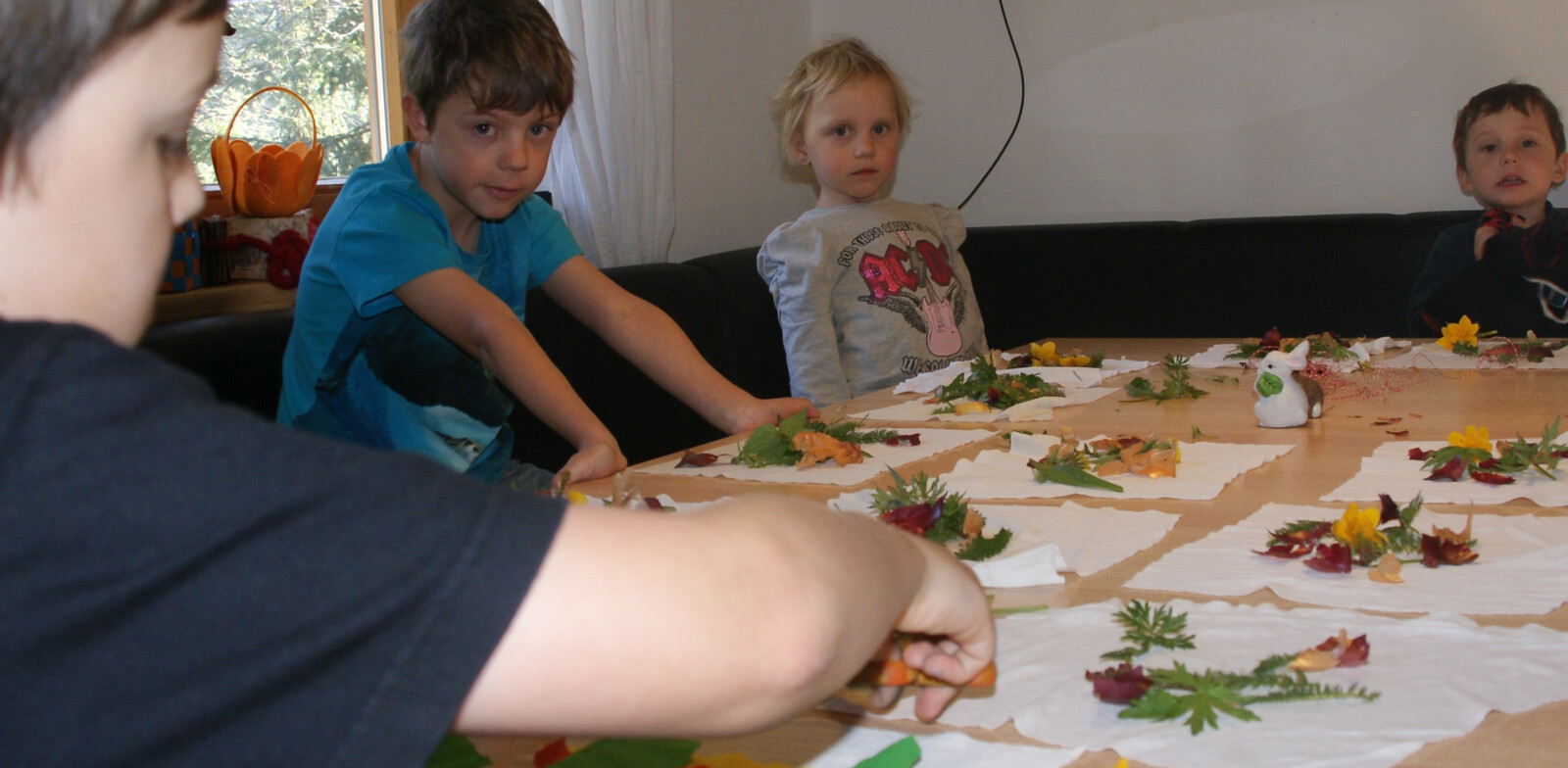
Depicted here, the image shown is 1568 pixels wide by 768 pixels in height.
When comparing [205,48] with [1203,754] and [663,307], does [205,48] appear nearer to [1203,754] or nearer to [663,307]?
[1203,754]

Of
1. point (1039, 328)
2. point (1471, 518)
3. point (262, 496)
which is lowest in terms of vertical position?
point (1039, 328)

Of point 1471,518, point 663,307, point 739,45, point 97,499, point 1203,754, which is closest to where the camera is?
point 97,499

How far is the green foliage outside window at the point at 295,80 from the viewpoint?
2217 millimetres

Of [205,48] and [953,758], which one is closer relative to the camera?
[205,48]

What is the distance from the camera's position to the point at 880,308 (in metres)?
2.64

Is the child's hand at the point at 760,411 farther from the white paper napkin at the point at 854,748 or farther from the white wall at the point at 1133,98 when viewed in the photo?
the white wall at the point at 1133,98

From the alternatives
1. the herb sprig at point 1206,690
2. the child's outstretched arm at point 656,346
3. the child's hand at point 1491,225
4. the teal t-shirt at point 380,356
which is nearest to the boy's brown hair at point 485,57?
the teal t-shirt at point 380,356

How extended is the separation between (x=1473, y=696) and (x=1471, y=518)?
423mm

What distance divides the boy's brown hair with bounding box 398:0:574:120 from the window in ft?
2.13

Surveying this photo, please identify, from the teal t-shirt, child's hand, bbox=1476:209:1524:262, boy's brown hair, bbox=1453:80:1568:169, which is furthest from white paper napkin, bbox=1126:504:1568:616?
boy's brown hair, bbox=1453:80:1568:169

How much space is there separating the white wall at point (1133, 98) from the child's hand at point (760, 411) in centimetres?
153

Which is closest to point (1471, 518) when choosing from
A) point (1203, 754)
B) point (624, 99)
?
point (1203, 754)

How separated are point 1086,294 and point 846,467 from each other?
7.46ft

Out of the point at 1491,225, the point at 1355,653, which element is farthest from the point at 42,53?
the point at 1491,225
